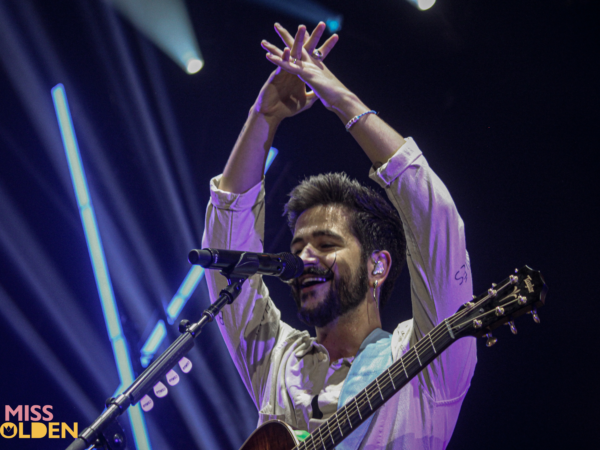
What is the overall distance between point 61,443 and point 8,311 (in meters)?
0.89

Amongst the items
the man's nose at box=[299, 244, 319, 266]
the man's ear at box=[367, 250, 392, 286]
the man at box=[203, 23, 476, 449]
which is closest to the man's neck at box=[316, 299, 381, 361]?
the man at box=[203, 23, 476, 449]

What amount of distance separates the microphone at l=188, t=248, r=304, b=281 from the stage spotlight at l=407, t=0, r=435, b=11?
6.36ft

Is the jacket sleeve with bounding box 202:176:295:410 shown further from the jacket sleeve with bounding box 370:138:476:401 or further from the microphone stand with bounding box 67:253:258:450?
the jacket sleeve with bounding box 370:138:476:401

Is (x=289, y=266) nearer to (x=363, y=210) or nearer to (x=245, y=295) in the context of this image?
(x=245, y=295)

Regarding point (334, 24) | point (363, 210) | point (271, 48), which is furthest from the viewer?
point (334, 24)

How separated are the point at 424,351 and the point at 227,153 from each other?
2.43 meters

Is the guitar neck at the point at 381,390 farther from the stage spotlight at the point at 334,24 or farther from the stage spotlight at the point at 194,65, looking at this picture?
the stage spotlight at the point at 194,65

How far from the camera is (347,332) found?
1.83 metres

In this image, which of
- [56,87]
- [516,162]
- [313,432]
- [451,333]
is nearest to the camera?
[451,333]

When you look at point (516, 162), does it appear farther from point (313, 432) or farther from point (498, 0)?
point (313, 432)

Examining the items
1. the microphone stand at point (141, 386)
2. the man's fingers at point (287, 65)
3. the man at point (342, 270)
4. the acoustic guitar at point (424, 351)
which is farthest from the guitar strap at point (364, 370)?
the man's fingers at point (287, 65)

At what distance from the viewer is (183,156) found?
3375 millimetres

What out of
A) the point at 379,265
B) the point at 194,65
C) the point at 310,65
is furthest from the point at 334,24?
the point at 379,265

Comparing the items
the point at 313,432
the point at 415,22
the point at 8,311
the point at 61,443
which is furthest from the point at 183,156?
the point at 313,432
